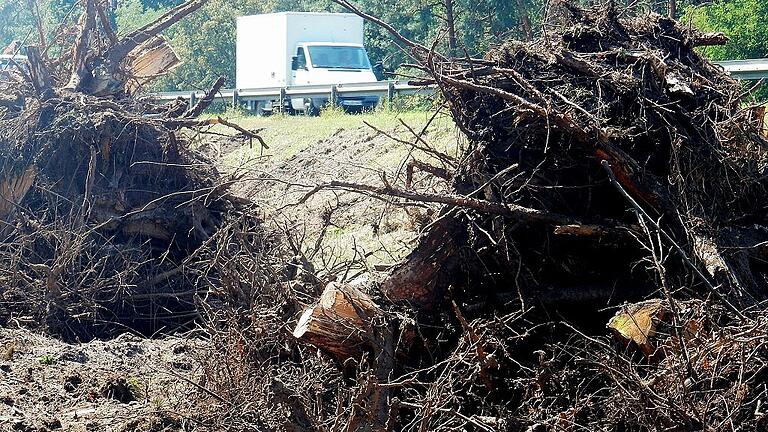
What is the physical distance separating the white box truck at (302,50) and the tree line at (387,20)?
119cm

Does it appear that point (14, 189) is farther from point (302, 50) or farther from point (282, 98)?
point (302, 50)

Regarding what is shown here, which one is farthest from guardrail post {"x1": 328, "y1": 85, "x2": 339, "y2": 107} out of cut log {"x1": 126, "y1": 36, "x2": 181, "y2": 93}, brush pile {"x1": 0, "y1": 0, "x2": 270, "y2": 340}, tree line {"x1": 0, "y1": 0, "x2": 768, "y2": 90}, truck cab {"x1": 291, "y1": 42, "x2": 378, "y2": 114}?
brush pile {"x1": 0, "y1": 0, "x2": 270, "y2": 340}

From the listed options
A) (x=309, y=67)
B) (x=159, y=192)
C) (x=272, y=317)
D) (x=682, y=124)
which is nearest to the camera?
(x=682, y=124)

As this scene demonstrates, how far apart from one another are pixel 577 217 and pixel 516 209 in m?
0.34

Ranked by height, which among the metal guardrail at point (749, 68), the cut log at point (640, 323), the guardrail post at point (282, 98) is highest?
the metal guardrail at point (749, 68)

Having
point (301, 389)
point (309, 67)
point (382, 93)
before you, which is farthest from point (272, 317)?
point (309, 67)

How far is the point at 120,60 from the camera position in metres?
10.3

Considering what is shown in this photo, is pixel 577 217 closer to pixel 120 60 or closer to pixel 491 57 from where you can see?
pixel 491 57

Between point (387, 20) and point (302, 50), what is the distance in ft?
18.0

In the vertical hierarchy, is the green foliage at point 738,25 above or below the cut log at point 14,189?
above

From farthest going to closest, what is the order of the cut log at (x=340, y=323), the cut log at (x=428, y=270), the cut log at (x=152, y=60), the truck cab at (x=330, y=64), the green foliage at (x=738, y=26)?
the truck cab at (x=330, y=64) → the green foliage at (x=738, y=26) → the cut log at (x=152, y=60) → the cut log at (x=428, y=270) → the cut log at (x=340, y=323)

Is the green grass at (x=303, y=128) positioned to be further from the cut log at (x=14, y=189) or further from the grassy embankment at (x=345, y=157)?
the cut log at (x=14, y=189)

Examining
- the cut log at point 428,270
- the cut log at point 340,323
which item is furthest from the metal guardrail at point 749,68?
the cut log at point 340,323

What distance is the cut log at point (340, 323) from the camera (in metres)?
5.79
